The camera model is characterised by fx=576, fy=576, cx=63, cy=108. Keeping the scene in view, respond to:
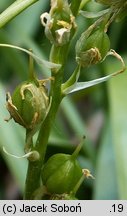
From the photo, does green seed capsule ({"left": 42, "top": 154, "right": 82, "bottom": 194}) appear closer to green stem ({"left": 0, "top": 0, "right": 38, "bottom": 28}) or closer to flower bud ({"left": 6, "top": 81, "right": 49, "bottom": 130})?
flower bud ({"left": 6, "top": 81, "right": 49, "bottom": 130})

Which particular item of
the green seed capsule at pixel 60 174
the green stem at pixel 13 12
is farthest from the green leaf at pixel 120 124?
the green stem at pixel 13 12

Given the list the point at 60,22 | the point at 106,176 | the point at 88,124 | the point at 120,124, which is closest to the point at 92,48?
the point at 60,22

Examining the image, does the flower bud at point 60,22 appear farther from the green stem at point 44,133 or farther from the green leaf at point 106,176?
the green leaf at point 106,176

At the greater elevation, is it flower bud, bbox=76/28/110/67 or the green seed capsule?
flower bud, bbox=76/28/110/67

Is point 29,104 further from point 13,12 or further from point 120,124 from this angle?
point 120,124

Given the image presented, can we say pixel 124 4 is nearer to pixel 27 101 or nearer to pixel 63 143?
pixel 27 101

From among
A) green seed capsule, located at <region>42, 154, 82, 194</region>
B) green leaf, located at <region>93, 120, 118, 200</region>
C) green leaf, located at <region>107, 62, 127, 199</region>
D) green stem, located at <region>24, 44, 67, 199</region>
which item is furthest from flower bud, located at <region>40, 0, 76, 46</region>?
green leaf, located at <region>93, 120, 118, 200</region>

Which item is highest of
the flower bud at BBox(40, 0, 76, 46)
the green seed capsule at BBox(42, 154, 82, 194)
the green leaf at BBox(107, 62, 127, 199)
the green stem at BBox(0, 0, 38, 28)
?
the green stem at BBox(0, 0, 38, 28)
